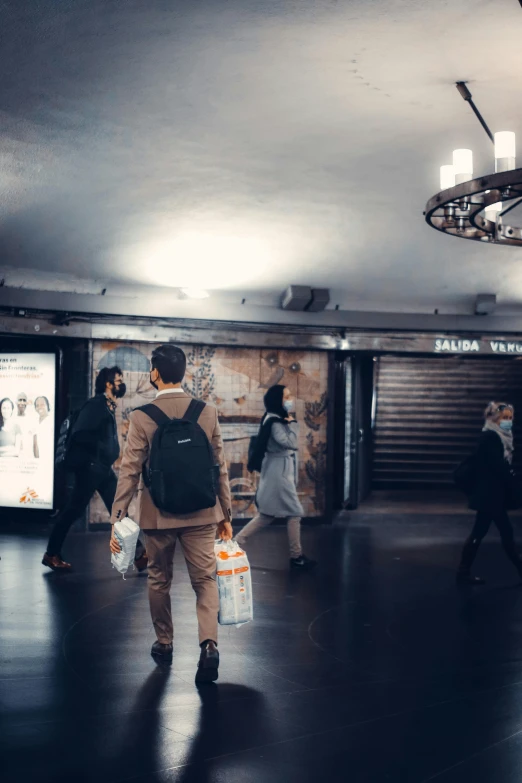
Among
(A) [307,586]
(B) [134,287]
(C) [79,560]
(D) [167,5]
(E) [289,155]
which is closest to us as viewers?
(D) [167,5]

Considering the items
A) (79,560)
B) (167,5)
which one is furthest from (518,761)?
(79,560)

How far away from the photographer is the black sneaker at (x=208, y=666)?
477 centimetres

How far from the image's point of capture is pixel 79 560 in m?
8.24

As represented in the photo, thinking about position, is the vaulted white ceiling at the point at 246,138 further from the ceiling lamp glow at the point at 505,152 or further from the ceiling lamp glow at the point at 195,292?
the ceiling lamp glow at the point at 505,152

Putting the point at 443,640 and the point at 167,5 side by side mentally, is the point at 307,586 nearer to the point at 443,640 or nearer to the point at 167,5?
the point at 443,640

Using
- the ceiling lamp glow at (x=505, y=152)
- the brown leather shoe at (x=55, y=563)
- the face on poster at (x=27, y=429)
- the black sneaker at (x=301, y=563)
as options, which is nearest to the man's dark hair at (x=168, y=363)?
the ceiling lamp glow at (x=505, y=152)

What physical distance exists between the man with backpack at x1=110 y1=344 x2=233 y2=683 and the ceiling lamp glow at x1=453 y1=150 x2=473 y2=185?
6.65ft

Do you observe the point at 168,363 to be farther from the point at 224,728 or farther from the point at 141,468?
the point at 224,728

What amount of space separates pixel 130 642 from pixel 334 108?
12.7ft

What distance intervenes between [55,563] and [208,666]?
332 centimetres

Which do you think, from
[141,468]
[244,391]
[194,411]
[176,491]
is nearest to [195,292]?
[244,391]

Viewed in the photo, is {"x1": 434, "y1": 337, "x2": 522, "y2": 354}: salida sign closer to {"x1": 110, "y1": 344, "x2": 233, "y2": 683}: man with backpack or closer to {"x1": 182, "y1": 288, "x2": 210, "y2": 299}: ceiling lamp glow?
{"x1": 182, "y1": 288, "x2": 210, "y2": 299}: ceiling lamp glow

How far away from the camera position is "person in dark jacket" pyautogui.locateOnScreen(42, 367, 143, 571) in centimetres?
759

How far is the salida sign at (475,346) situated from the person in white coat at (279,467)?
424 centimetres
